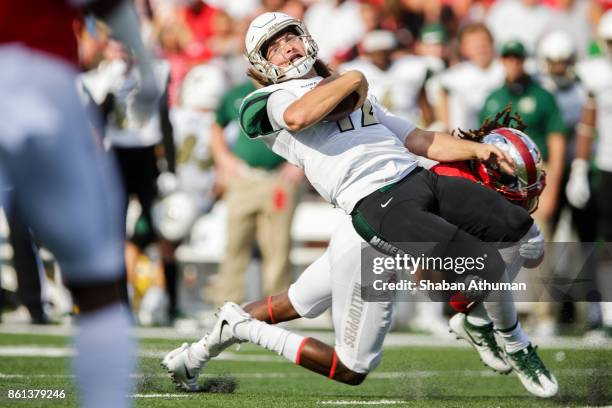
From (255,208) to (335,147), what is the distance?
4407 mm

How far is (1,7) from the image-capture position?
10.2ft

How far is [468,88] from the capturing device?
963 cm

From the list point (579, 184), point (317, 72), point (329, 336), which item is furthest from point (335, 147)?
point (579, 184)

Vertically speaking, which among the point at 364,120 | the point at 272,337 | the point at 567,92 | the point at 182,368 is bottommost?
the point at 567,92

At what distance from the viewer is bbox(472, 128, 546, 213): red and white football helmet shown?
5.23 meters

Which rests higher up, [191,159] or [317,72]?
[317,72]

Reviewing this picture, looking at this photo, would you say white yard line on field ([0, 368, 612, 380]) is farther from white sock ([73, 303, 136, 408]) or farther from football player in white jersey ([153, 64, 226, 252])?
football player in white jersey ([153, 64, 226, 252])

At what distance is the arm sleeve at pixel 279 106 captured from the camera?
4914 millimetres

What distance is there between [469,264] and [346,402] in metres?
0.96

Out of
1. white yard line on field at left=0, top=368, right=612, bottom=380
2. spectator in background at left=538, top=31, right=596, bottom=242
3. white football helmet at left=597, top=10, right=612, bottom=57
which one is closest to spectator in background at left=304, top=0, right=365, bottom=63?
spectator in background at left=538, top=31, right=596, bottom=242

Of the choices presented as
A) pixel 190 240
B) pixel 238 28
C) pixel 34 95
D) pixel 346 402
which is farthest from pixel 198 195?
pixel 34 95

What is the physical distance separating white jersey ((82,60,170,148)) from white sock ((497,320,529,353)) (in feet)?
13.3

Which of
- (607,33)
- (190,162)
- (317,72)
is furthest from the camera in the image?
(190,162)

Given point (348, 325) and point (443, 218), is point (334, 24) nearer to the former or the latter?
point (443, 218)
